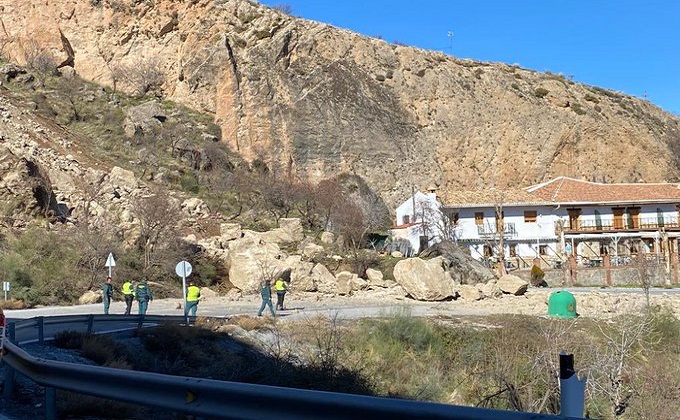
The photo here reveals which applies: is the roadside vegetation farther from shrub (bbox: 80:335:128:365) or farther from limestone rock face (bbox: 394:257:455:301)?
limestone rock face (bbox: 394:257:455:301)

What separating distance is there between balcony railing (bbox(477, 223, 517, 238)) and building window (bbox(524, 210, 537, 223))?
1398 millimetres

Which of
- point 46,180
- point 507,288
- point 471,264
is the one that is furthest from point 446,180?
point 46,180

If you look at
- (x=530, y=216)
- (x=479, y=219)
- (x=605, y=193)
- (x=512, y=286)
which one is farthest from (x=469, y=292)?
(x=605, y=193)

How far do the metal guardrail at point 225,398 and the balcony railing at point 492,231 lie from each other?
51.5m

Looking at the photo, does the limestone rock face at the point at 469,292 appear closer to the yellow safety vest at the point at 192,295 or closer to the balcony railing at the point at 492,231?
the yellow safety vest at the point at 192,295

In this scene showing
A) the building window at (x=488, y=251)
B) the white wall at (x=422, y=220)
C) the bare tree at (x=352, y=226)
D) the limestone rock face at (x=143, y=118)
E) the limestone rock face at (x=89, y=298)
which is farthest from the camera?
the limestone rock face at (x=143, y=118)

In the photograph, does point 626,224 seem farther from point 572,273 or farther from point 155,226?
point 155,226

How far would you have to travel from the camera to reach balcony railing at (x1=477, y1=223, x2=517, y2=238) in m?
55.9

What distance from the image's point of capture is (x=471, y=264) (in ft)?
144

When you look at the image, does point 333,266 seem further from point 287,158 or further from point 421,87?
point 421,87

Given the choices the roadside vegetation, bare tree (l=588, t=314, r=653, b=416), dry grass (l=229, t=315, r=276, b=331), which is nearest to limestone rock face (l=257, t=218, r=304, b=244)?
dry grass (l=229, t=315, r=276, b=331)

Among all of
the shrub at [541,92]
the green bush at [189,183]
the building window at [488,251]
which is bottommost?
the building window at [488,251]

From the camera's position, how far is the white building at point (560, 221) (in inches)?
2180

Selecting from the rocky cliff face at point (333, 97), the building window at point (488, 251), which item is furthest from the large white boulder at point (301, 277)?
the rocky cliff face at point (333, 97)
